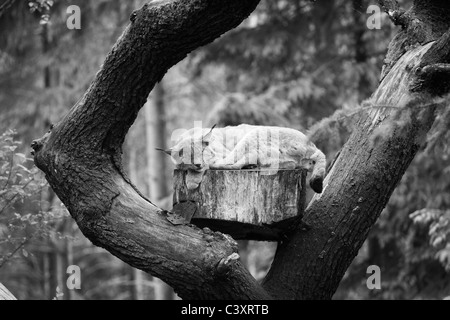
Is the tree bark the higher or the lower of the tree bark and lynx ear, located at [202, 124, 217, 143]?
the lower

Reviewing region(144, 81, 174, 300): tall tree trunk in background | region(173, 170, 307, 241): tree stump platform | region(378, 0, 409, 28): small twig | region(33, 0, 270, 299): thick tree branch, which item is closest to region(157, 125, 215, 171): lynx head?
region(173, 170, 307, 241): tree stump platform

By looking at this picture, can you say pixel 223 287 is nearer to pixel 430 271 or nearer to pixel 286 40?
pixel 430 271

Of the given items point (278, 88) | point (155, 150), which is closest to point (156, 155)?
point (155, 150)

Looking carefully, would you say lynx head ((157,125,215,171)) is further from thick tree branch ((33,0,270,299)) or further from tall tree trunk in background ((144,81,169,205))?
tall tree trunk in background ((144,81,169,205))

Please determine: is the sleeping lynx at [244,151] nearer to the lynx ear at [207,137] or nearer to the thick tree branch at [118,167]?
the lynx ear at [207,137]

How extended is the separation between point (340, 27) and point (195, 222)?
655cm

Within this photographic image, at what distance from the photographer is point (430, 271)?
8.20 m

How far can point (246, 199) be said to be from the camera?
12.5ft

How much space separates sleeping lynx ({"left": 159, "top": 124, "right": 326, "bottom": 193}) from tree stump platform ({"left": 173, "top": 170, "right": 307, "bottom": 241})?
4.0 inches

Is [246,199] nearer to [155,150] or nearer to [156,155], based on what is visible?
[155,150]

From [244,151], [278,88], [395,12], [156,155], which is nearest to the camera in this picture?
[244,151]

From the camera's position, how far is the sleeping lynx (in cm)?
399

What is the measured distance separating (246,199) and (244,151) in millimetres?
359
